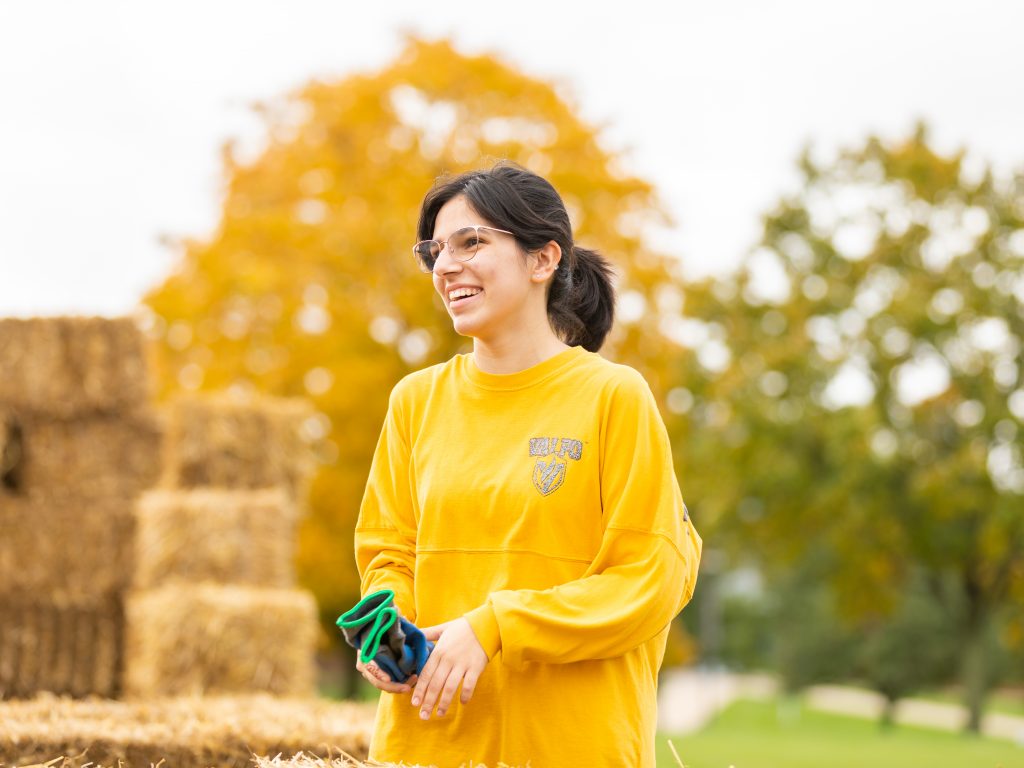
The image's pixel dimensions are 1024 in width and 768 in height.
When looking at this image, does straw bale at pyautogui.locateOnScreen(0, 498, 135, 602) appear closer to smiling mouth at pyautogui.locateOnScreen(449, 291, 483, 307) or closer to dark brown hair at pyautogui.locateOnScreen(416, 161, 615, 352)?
dark brown hair at pyautogui.locateOnScreen(416, 161, 615, 352)

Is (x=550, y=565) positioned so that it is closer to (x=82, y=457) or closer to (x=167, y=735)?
(x=167, y=735)

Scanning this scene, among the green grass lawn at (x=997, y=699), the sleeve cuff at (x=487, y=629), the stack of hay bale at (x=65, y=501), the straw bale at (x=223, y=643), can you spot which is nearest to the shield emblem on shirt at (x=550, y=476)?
the sleeve cuff at (x=487, y=629)

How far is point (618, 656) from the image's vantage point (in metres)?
2.47

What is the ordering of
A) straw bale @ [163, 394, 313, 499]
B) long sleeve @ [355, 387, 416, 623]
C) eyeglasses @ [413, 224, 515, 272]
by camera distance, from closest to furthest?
eyeglasses @ [413, 224, 515, 272]
long sleeve @ [355, 387, 416, 623]
straw bale @ [163, 394, 313, 499]

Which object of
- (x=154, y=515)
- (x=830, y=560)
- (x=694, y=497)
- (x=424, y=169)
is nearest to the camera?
(x=154, y=515)

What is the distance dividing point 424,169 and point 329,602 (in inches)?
250

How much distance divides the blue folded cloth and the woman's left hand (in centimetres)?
3

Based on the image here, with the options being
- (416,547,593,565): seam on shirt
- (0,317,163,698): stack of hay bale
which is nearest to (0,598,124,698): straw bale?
(0,317,163,698): stack of hay bale

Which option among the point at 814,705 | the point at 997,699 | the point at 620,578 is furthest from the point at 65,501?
the point at 997,699

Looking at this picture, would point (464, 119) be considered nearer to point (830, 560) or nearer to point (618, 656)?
point (618, 656)

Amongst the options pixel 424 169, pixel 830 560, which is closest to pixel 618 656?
pixel 424 169

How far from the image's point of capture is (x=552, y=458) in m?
2.49

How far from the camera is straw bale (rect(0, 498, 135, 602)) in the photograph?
29.5ft

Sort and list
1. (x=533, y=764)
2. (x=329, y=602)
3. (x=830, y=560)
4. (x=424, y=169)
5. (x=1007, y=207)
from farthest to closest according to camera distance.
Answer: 1. (x=830, y=560)
2. (x=1007, y=207)
3. (x=329, y=602)
4. (x=424, y=169)
5. (x=533, y=764)
